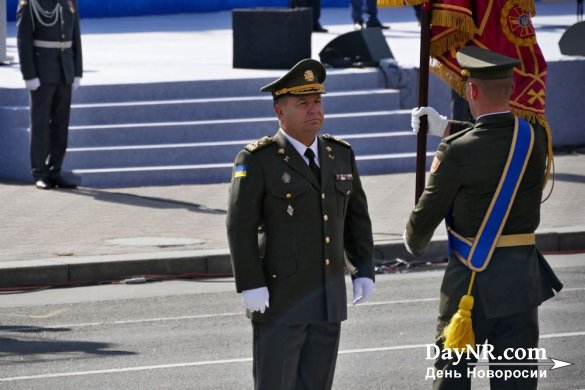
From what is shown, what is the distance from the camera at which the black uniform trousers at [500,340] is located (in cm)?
660

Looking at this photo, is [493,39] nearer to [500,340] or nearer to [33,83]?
[500,340]


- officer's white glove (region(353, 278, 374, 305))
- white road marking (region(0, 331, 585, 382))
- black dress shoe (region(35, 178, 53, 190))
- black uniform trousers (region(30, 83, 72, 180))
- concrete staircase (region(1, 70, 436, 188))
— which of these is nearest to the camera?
officer's white glove (region(353, 278, 374, 305))

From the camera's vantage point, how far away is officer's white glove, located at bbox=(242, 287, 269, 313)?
6.50 meters

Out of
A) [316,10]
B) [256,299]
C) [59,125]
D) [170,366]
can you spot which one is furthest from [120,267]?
[316,10]

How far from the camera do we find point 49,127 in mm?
16188

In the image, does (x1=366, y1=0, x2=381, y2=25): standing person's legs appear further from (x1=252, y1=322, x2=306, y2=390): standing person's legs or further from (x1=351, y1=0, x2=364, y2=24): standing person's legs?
(x1=252, y1=322, x2=306, y2=390): standing person's legs

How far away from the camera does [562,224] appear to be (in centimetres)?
1387

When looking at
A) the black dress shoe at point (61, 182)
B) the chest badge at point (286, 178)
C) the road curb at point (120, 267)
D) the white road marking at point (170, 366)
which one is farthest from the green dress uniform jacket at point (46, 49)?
the chest badge at point (286, 178)

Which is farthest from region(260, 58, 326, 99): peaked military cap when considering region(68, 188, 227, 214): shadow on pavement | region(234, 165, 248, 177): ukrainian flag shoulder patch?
region(68, 188, 227, 214): shadow on pavement

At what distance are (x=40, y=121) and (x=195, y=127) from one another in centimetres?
226

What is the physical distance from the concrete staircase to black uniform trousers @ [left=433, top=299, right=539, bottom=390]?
10.3m

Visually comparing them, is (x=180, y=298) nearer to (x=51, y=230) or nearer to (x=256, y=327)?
(x=51, y=230)

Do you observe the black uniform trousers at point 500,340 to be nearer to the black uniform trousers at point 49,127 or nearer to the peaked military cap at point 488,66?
the peaked military cap at point 488,66

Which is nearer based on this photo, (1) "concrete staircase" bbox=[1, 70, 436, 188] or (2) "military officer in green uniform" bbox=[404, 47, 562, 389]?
(2) "military officer in green uniform" bbox=[404, 47, 562, 389]
